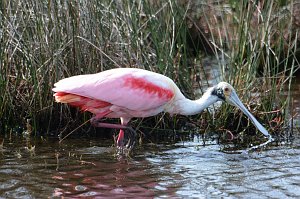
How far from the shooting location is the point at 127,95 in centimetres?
809

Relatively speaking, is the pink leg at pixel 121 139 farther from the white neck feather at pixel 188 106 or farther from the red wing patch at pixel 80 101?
the white neck feather at pixel 188 106

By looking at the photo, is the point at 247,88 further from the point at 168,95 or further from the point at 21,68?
the point at 21,68

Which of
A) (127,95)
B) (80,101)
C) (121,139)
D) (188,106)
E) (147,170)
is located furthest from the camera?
(121,139)

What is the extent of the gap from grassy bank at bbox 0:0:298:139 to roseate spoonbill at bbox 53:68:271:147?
0.50 meters

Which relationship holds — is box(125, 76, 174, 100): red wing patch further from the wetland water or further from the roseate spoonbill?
the wetland water

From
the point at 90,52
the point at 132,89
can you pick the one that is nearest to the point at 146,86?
the point at 132,89

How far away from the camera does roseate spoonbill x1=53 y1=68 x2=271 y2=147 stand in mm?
7879

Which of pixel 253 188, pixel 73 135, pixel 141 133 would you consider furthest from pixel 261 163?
pixel 73 135

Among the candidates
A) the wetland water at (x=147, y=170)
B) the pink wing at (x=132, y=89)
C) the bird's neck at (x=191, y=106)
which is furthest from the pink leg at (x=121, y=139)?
the bird's neck at (x=191, y=106)

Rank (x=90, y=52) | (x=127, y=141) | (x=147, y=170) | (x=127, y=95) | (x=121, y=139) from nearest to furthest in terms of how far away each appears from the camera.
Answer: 1. (x=147, y=170)
2. (x=127, y=95)
3. (x=121, y=139)
4. (x=127, y=141)
5. (x=90, y=52)

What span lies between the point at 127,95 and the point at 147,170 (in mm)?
1029

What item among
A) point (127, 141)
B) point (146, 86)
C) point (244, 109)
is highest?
point (146, 86)

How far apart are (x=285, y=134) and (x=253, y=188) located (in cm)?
238

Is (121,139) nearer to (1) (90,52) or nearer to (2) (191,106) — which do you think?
(2) (191,106)
